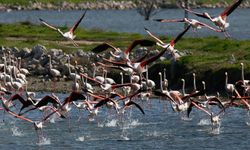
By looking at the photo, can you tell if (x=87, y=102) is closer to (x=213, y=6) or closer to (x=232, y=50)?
(x=232, y=50)

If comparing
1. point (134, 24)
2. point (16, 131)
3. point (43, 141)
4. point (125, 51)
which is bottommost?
point (43, 141)

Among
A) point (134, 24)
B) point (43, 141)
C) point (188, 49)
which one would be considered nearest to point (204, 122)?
point (43, 141)

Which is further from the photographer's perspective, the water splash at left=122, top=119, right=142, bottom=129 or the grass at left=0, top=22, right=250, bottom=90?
the grass at left=0, top=22, right=250, bottom=90

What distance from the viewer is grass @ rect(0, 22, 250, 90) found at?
114 ft

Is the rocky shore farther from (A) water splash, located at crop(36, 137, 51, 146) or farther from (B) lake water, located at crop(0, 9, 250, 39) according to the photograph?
(A) water splash, located at crop(36, 137, 51, 146)

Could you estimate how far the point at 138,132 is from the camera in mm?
28172

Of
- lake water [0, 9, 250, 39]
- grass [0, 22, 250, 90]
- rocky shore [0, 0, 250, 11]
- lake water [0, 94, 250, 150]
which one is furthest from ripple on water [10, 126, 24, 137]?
rocky shore [0, 0, 250, 11]

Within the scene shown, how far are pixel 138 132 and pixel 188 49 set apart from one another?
15358mm

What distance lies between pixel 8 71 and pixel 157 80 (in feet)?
19.6

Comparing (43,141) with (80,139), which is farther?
(80,139)

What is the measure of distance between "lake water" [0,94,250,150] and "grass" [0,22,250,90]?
288 centimetres

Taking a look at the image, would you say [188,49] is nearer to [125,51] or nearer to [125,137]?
[125,137]

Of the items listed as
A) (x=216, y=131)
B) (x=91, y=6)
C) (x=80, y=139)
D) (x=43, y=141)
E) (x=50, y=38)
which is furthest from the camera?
(x=91, y=6)

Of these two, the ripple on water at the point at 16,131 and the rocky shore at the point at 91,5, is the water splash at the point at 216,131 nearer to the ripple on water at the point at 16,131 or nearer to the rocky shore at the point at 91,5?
the ripple on water at the point at 16,131
